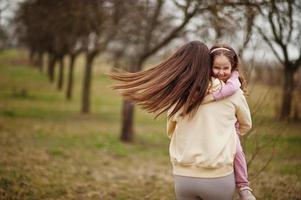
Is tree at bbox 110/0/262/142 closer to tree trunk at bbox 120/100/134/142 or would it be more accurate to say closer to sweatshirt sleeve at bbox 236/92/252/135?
tree trunk at bbox 120/100/134/142

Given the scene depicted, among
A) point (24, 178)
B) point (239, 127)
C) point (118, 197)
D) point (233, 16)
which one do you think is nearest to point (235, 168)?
point (239, 127)

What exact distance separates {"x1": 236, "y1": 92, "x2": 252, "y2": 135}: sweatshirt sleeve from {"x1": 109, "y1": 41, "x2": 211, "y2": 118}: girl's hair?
30cm

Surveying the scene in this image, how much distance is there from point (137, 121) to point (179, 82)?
17277 mm

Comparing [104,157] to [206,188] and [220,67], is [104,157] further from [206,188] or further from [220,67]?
[206,188]

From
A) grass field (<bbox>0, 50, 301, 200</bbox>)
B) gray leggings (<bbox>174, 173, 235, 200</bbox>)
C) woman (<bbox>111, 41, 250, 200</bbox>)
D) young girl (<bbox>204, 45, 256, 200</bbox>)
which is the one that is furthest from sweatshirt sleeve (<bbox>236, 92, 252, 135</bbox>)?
grass field (<bbox>0, 50, 301, 200</bbox>)

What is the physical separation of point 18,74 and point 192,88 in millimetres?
38960

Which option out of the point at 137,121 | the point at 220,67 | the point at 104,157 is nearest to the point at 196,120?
the point at 220,67

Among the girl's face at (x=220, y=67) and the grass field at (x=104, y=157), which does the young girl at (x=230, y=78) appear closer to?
the girl's face at (x=220, y=67)

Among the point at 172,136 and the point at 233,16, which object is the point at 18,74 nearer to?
the point at 233,16

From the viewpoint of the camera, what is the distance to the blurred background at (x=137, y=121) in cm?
680

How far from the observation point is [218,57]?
3.37 meters

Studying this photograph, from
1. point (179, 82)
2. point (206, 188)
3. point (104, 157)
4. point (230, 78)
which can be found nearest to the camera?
point (206, 188)

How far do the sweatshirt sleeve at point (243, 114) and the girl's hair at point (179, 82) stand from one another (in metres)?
0.30

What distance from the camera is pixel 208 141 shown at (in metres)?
3.03
